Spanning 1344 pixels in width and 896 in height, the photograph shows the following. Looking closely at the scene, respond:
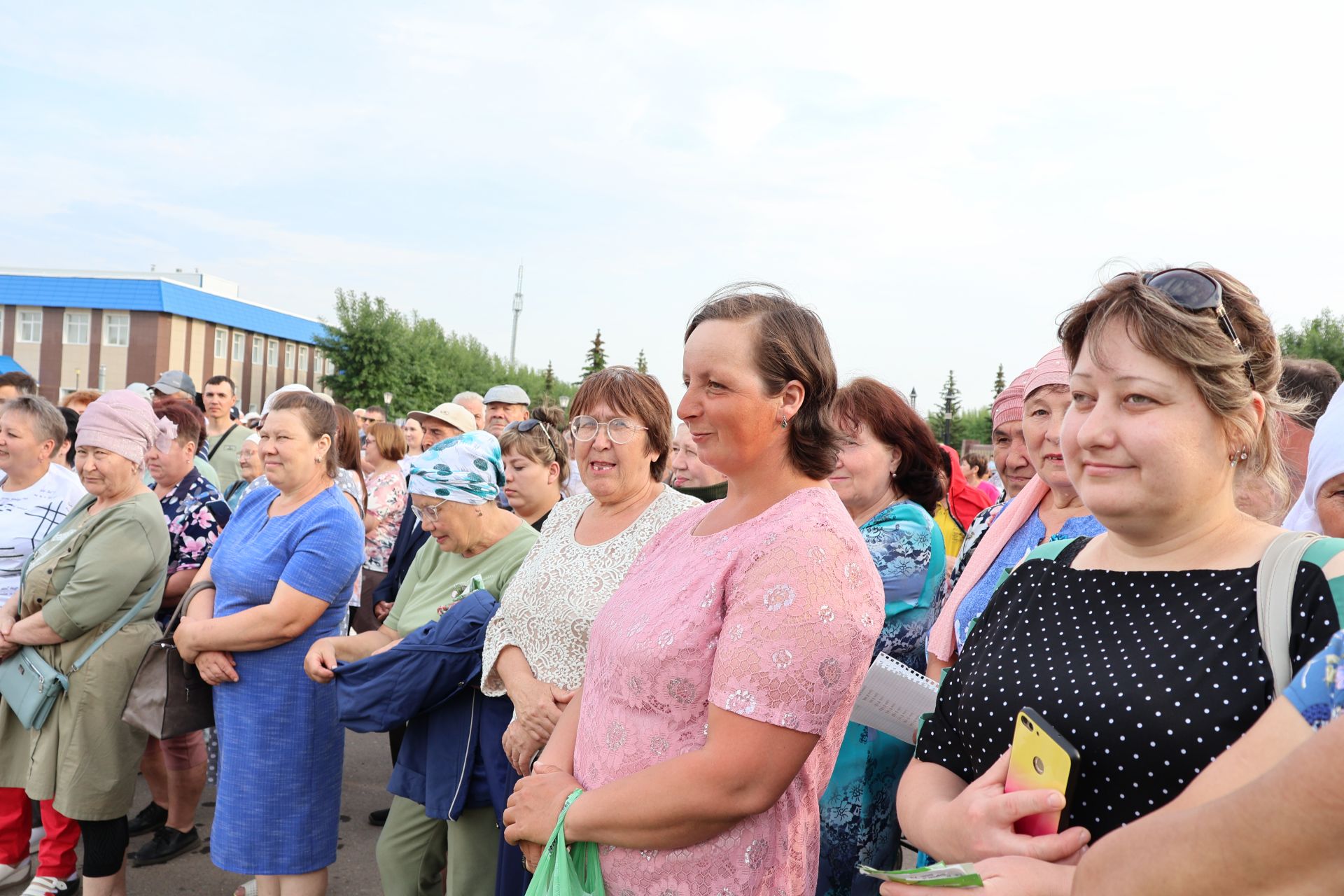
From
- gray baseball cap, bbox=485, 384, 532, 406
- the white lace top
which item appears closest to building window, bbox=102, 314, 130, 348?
gray baseball cap, bbox=485, 384, 532, 406

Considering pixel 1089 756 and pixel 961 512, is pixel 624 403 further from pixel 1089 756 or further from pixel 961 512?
pixel 961 512

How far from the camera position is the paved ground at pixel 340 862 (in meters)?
4.51

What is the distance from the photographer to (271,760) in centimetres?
378

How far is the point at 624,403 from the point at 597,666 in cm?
140

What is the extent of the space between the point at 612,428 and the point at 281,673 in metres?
1.83

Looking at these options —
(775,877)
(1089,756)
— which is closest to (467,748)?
(775,877)

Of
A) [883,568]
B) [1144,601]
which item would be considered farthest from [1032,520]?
[1144,601]

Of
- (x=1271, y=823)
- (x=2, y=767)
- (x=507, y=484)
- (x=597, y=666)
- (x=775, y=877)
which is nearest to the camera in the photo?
(x=1271, y=823)

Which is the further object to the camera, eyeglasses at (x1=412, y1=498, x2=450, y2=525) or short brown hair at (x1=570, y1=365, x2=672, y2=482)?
eyeglasses at (x1=412, y1=498, x2=450, y2=525)

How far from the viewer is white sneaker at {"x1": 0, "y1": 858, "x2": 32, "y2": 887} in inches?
178

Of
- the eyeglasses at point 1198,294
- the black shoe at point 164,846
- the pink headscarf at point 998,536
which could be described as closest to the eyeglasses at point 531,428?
the pink headscarf at point 998,536

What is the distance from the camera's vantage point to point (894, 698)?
2258mm

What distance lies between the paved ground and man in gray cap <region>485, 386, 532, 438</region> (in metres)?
3.76

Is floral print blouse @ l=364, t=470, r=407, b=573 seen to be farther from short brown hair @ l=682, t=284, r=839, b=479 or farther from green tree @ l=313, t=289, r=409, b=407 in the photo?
green tree @ l=313, t=289, r=409, b=407
